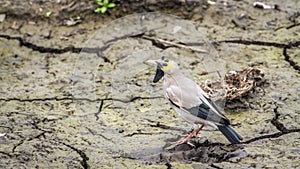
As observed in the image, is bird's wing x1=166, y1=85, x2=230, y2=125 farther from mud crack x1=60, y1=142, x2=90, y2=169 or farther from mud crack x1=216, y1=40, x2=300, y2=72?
mud crack x1=216, y1=40, x2=300, y2=72

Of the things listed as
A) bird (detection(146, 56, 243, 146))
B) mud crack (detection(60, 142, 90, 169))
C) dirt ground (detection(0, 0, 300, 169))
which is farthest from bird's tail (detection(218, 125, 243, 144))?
mud crack (detection(60, 142, 90, 169))

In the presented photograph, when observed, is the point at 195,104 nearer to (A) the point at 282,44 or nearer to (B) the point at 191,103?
(B) the point at 191,103

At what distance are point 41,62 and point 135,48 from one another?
0.93 m

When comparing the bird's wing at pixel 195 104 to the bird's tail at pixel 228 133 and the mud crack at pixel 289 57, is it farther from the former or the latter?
the mud crack at pixel 289 57

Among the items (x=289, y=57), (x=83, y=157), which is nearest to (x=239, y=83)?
(x=289, y=57)

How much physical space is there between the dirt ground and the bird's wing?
317 millimetres

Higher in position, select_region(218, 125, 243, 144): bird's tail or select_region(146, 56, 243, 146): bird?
select_region(146, 56, 243, 146): bird

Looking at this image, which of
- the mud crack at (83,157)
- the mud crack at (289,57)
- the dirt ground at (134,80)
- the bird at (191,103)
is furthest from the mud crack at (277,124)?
the mud crack at (83,157)

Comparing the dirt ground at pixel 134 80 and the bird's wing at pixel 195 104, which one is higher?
the bird's wing at pixel 195 104

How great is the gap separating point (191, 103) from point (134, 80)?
1.40 metres

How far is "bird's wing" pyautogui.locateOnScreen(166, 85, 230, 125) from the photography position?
4.07 metres

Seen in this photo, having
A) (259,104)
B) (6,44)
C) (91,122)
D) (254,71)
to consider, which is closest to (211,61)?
(254,71)

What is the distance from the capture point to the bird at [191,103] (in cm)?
408

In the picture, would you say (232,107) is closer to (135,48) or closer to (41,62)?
(135,48)
